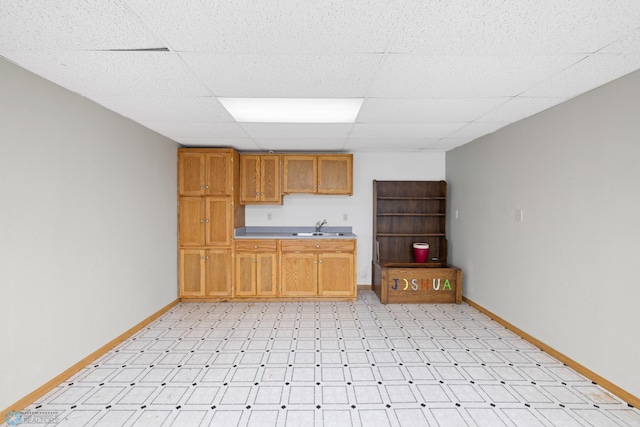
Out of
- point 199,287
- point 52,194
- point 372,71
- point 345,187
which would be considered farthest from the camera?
point 345,187

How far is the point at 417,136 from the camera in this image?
392 centimetres

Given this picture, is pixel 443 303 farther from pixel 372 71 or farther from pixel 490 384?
pixel 372 71

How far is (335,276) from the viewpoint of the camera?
444 centimetres

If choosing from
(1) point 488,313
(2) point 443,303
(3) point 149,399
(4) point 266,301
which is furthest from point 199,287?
(1) point 488,313

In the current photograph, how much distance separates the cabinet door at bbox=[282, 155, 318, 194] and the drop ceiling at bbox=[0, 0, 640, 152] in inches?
70.4

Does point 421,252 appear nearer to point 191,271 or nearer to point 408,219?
point 408,219

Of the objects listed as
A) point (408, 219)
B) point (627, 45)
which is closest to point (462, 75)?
point (627, 45)

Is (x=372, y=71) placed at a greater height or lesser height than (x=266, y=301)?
greater

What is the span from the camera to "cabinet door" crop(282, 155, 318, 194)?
15.3ft

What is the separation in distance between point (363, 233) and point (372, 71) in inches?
129

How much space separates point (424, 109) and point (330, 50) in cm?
136

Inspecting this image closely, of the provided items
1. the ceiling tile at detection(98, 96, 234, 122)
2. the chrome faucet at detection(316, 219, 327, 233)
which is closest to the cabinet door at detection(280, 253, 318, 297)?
the chrome faucet at detection(316, 219, 327, 233)

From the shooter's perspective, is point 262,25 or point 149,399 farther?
point 149,399

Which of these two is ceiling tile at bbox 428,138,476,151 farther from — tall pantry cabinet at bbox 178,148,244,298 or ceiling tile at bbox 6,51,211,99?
ceiling tile at bbox 6,51,211,99
